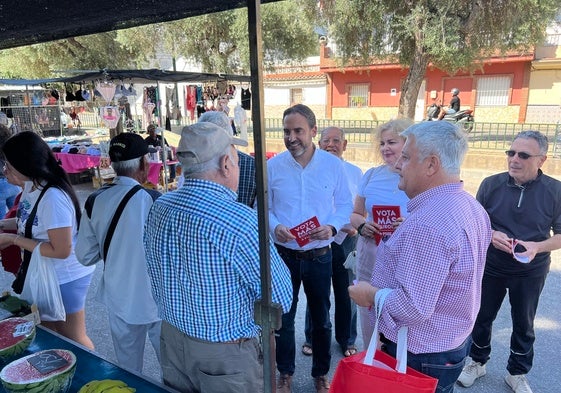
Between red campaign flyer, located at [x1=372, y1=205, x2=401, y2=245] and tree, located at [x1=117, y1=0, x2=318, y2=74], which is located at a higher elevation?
tree, located at [x1=117, y1=0, x2=318, y2=74]

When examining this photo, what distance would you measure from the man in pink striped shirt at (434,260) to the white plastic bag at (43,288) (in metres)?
1.65

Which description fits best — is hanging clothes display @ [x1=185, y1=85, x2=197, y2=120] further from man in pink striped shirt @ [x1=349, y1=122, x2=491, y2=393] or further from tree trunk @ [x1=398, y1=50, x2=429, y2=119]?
man in pink striped shirt @ [x1=349, y1=122, x2=491, y2=393]

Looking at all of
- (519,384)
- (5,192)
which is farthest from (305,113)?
(5,192)

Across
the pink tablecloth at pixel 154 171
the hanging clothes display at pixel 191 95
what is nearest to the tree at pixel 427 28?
the hanging clothes display at pixel 191 95

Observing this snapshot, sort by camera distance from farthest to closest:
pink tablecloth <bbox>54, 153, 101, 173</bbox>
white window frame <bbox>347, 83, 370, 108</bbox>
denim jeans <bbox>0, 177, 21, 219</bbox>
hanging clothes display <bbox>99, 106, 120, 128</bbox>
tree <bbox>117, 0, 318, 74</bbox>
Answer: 1. white window frame <bbox>347, 83, 370, 108</bbox>
2. tree <bbox>117, 0, 318, 74</bbox>
3. pink tablecloth <bbox>54, 153, 101, 173</bbox>
4. hanging clothes display <bbox>99, 106, 120, 128</bbox>
5. denim jeans <bbox>0, 177, 21, 219</bbox>

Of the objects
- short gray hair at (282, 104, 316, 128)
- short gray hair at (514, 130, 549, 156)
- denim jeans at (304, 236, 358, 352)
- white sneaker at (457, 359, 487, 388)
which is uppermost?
short gray hair at (282, 104, 316, 128)

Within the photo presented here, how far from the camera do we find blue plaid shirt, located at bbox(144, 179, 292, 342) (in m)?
1.39

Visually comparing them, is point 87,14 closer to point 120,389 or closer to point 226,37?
point 120,389

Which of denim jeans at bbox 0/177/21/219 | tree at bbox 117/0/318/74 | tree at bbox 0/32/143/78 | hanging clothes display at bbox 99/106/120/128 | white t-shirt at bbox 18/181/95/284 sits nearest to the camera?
white t-shirt at bbox 18/181/95/284

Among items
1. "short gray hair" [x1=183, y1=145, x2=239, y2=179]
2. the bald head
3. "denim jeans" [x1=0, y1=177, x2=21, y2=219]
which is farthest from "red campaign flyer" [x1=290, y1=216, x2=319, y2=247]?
"denim jeans" [x1=0, y1=177, x2=21, y2=219]

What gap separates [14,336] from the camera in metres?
1.76

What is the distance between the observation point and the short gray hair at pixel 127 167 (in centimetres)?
205

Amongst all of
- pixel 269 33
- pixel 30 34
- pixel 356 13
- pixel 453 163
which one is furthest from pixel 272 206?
pixel 269 33

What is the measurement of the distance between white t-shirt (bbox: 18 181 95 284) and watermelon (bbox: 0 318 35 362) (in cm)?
49
